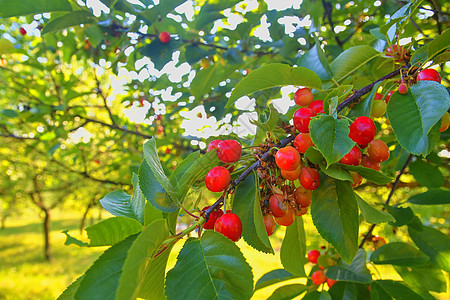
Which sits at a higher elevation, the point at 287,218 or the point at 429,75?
the point at 429,75

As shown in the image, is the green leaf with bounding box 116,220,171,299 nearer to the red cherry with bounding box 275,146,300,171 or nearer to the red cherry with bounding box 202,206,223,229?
the red cherry with bounding box 202,206,223,229

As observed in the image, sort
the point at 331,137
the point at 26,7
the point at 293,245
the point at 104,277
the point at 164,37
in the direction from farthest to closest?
the point at 164,37 < the point at 26,7 < the point at 293,245 < the point at 331,137 < the point at 104,277

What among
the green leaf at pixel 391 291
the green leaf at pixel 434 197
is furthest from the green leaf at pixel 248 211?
the green leaf at pixel 434 197

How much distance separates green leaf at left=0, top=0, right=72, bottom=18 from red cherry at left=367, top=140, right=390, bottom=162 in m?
1.67

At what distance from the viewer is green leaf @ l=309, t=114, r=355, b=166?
0.65m

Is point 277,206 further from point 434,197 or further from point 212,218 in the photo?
point 434,197

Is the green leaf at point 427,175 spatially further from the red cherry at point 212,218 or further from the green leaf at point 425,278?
the red cherry at point 212,218

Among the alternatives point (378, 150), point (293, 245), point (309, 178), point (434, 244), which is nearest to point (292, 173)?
point (309, 178)

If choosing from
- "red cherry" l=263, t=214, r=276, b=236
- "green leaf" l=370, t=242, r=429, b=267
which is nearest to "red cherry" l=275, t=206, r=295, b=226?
"red cherry" l=263, t=214, r=276, b=236

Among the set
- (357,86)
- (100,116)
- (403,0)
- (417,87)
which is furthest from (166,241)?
(100,116)

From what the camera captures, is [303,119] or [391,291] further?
[391,291]

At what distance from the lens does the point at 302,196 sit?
85cm

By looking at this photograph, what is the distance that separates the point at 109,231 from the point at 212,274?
289mm

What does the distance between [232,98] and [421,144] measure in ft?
1.74
